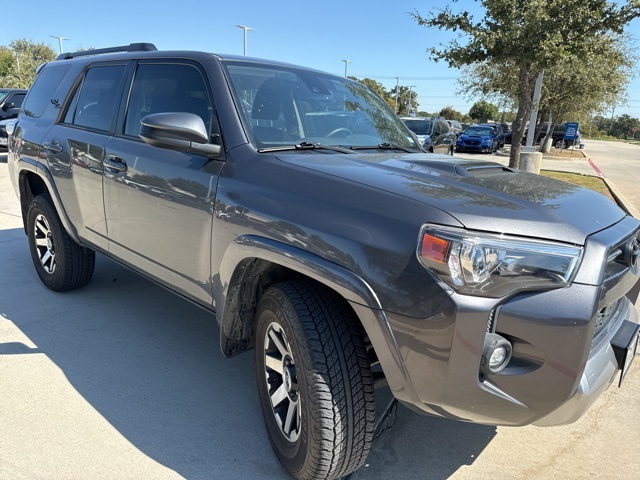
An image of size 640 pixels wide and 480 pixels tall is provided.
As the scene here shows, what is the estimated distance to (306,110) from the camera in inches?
121

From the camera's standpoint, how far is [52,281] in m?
4.37

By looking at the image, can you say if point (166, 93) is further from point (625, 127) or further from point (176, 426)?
point (625, 127)

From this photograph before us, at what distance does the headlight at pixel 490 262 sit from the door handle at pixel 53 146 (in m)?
3.19

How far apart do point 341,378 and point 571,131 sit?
31525 millimetres

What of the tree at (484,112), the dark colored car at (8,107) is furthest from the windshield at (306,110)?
the tree at (484,112)

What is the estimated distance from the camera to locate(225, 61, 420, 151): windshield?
2.74 meters

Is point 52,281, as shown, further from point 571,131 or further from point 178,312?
point 571,131

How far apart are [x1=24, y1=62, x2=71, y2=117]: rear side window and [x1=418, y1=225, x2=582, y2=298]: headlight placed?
3718mm

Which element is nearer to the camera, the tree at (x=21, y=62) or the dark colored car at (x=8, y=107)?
the dark colored car at (x=8, y=107)

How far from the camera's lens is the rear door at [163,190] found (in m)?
2.66

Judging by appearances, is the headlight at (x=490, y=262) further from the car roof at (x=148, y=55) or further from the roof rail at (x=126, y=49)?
the roof rail at (x=126, y=49)

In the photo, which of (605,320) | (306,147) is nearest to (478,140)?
(306,147)

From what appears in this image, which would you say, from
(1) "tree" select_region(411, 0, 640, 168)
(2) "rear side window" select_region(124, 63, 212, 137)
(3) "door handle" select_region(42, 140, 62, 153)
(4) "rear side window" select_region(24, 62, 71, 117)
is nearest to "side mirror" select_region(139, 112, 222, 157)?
(2) "rear side window" select_region(124, 63, 212, 137)

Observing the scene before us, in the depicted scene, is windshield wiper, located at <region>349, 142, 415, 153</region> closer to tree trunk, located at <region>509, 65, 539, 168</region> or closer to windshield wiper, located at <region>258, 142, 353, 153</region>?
windshield wiper, located at <region>258, 142, 353, 153</region>
